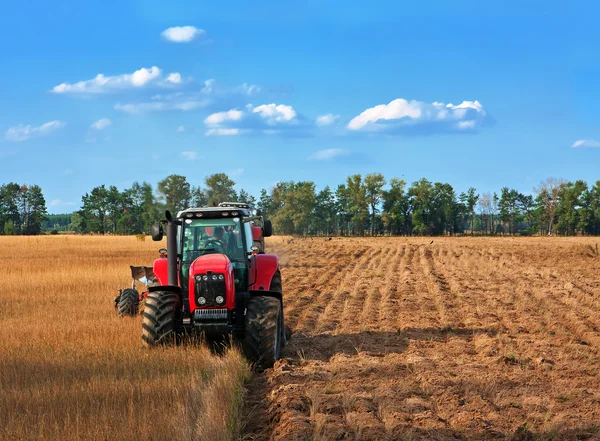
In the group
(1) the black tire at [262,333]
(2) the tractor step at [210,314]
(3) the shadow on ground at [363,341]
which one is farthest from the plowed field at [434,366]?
(2) the tractor step at [210,314]

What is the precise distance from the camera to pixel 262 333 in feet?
29.6

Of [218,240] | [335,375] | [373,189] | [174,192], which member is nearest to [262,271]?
[218,240]

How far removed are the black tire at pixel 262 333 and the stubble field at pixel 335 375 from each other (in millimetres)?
216

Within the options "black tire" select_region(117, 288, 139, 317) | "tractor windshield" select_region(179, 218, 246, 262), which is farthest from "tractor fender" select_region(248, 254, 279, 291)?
"black tire" select_region(117, 288, 139, 317)

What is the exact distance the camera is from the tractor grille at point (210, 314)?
9234 millimetres

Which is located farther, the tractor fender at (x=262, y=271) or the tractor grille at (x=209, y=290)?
the tractor fender at (x=262, y=271)

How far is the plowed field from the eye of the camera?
21.7 ft

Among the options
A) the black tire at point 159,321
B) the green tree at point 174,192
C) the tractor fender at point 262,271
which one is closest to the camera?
the black tire at point 159,321

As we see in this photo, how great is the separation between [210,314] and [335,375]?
6.48 feet

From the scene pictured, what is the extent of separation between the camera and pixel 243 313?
975cm

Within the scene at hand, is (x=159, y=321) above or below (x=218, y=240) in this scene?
below

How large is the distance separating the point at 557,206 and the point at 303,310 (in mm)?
100037

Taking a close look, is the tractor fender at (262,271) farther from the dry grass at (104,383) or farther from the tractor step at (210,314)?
the dry grass at (104,383)

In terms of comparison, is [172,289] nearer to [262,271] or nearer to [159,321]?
[159,321]
